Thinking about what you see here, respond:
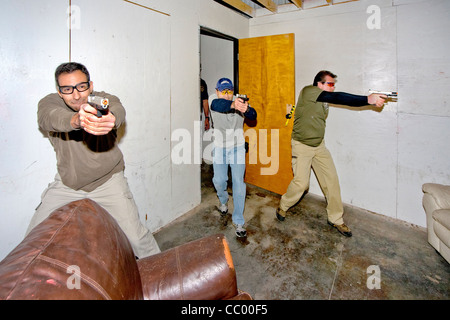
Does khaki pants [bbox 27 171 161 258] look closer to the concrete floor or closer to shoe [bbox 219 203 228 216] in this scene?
the concrete floor

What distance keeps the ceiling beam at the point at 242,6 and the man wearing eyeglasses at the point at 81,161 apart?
2467 mm

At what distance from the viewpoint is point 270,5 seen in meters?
3.51

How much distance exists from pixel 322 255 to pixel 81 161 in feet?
7.22

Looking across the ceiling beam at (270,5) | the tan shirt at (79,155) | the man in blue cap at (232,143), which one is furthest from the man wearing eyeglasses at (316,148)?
the tan shirt at (79,155)

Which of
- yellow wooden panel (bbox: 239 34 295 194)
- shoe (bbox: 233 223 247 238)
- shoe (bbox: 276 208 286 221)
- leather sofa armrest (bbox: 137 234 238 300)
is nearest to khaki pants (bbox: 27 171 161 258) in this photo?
leather sofa armrest (bbox: 137 234 238 300)

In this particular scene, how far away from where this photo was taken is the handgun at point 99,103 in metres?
1.13

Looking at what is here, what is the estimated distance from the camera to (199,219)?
3039 mm

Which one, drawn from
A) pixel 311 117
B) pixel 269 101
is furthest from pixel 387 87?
pixel 269 101

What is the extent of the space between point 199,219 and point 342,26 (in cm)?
303

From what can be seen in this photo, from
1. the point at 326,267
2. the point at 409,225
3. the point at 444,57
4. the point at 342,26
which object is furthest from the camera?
the point at 342,26

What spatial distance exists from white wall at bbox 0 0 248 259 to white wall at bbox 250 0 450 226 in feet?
4.58

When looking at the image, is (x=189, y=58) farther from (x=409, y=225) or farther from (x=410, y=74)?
(x=409, y=225)

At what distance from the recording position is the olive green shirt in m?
Answer: 2.67
